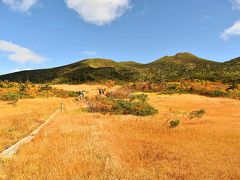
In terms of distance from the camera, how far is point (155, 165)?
9.45 meters

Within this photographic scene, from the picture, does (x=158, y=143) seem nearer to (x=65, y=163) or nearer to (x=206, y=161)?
(x=206, y=161)

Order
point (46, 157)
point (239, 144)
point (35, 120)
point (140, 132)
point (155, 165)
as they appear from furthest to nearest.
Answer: point (35, 120) → point (140, 132) → point (239, 144) → point (46, 157) → point (155, 165)

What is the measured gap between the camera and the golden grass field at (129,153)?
28.7 feet

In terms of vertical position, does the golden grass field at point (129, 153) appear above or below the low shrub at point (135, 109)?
below

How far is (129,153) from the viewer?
10883 mm

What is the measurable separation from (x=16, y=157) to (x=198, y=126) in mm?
9839

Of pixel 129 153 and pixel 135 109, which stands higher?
pixel 135 109

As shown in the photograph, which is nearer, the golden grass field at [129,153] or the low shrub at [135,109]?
the golden grass field at [129,153]

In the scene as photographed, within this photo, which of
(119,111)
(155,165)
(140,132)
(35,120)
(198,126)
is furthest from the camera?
(119,111)

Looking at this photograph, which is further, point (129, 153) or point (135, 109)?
point (135, 109)

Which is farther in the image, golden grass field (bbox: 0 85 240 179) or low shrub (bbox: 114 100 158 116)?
low shrub (bbox: 114 100 158 116)

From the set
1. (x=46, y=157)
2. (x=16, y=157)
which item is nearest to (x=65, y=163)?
(x=46, y=157)

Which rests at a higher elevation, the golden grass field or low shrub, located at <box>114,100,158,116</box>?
low shrub, located at <box>114,100,158,116</box>

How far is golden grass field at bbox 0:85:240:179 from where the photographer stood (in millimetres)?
8750
